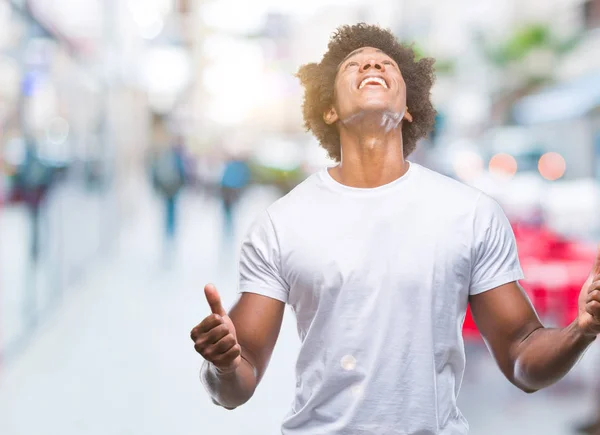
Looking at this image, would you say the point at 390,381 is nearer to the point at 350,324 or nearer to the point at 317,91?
the point at 350,324

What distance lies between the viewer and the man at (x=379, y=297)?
6.23ft

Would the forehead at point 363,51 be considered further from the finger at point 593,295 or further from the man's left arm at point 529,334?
the finger at point 593,295

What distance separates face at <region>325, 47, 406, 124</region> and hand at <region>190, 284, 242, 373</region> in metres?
0.57

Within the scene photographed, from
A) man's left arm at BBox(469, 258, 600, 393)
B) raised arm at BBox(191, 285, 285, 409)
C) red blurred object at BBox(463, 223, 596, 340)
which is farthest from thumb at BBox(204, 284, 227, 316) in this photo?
red blurred object at BBox(463, 223, 596, 340)

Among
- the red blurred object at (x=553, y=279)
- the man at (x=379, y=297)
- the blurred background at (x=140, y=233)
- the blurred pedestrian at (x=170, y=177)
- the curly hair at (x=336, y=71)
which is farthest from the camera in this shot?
the blurred pedestrian at (x=170, y=177)

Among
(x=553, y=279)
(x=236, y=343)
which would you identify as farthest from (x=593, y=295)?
(x=553, y=279)

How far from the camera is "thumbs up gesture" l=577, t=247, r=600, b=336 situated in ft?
5.76

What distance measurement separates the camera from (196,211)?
2536 centimetres

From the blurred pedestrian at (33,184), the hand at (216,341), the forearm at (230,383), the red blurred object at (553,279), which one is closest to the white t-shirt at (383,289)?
the forearm at (230,383)

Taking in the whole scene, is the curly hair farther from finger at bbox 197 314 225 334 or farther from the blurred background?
finger at bbox 197 314 225 334

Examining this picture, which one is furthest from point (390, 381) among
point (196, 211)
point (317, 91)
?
point (196, 211)

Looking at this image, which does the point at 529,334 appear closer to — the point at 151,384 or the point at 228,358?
the point at 228,358

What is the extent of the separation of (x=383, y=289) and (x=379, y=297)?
19 mm

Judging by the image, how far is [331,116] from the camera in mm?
2227
